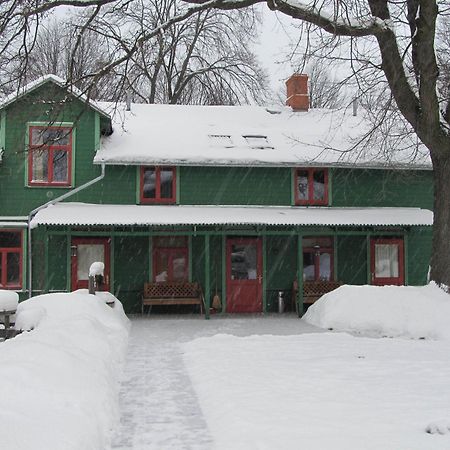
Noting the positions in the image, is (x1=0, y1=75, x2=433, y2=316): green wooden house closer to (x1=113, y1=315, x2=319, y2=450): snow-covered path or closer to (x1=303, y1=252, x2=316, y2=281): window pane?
(x1=303, y1=252, x2=316, y2=281): window pane

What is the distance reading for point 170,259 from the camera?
19.2 m

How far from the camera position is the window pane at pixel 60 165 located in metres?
18.5

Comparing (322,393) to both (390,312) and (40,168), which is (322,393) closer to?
(390,312)

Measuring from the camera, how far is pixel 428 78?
14.0 meters

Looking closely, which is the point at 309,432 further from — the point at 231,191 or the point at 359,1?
the point at 231,191

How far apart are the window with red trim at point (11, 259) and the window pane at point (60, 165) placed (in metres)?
1.91

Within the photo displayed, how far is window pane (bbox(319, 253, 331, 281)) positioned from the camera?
20.0m

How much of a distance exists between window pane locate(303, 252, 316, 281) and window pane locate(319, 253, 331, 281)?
0.22m

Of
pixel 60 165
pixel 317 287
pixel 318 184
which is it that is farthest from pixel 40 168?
pixel 317 287

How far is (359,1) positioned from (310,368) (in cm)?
665

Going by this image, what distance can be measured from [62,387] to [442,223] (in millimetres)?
11170

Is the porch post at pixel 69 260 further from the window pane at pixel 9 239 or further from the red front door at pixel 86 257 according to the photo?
the window pane at pixel 9 239

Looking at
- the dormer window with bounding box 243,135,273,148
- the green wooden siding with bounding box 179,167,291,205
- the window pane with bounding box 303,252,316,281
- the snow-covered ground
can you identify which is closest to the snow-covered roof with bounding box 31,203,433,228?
the green wooden siding with bounding box 179,167,291,205

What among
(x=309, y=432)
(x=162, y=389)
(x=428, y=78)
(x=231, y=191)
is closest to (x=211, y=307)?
(x=231, y=191)
